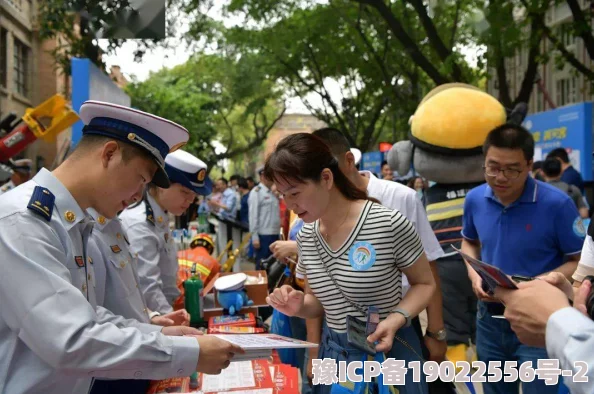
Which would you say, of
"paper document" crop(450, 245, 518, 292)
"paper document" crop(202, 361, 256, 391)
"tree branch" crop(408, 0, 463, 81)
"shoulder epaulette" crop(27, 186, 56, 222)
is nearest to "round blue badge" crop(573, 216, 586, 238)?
"paper document" crop(450, 245, 518, 292)

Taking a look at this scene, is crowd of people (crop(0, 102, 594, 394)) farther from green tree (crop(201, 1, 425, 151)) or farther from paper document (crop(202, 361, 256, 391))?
green tree (crop(201, 1, 425, 151))

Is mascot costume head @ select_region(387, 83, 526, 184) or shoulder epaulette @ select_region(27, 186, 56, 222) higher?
mascot costume head @ select_region(387, 83, 526, 184)

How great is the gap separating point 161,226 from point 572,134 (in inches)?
265

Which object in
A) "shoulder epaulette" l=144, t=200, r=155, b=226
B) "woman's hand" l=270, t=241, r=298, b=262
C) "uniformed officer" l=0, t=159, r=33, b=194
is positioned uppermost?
"uniformed officer" l=0, t=159, r=33, b=194

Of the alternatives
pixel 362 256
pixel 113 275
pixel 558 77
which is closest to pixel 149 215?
pixel 113 275

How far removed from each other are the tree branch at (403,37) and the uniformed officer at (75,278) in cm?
753

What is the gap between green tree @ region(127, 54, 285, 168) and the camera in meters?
20.0

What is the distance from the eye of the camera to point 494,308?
124 inches

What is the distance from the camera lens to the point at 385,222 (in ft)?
7.85

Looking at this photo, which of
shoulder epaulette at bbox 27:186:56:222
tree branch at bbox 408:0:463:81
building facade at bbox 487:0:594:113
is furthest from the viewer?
building facade at bbox 487:0:594:113

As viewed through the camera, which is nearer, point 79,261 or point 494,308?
point 79,261

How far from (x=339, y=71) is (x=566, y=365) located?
61.6ft

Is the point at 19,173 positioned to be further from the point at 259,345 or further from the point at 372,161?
the point at 372,161

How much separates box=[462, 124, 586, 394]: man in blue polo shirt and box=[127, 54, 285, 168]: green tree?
54.1 feet
